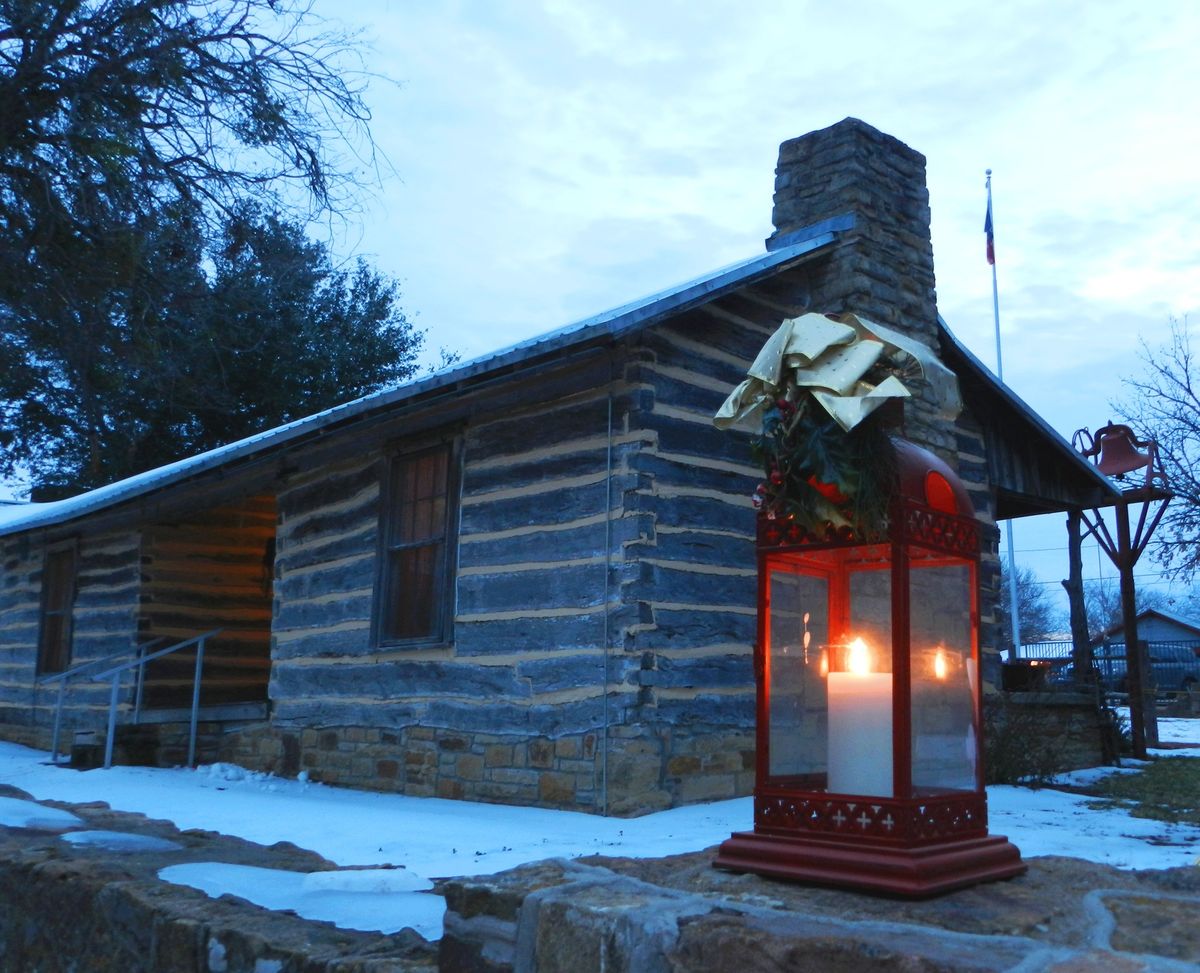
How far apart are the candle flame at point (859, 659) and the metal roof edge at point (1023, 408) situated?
660cm

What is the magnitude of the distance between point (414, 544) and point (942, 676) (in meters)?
6.03

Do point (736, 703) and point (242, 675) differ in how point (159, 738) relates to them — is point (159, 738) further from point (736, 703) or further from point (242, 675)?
point (736, 703)

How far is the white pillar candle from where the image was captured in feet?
11.0

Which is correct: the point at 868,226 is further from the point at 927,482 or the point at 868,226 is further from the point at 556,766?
the point at 927,482

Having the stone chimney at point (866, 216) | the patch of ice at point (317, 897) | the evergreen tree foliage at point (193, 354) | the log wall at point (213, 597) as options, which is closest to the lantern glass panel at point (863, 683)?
the patch of ice at point (317, 897)

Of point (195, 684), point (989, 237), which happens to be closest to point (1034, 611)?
point (989, 237)

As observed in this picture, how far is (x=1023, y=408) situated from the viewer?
10.8 meters

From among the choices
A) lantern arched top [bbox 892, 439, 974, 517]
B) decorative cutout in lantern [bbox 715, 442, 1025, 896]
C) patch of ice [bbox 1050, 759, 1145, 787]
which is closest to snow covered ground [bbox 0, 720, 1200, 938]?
patch of ice [bbox 1050, 759, 1145, 787]

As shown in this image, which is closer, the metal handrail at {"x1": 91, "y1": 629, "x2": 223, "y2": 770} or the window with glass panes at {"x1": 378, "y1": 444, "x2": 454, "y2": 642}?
the window with glass panes at {"x1": 378, "y1": 444, "x2": 454, "y2": 642}

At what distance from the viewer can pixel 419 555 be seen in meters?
9.17

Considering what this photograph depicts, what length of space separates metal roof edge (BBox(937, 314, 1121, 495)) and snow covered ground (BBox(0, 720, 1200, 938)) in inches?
131

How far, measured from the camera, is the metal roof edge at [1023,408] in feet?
32.6

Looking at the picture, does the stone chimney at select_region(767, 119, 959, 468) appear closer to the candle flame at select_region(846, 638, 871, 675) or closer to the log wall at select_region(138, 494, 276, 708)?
the candle flame at select_region(846, 638, 871, 675)

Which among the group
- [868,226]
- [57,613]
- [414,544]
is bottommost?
[57,613]
